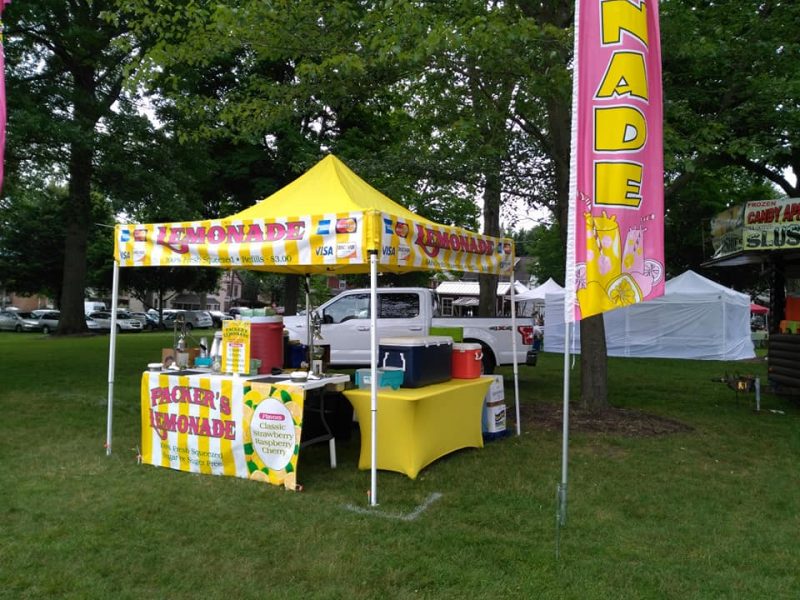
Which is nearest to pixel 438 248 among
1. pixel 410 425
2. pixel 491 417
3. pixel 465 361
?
pixel 465 361

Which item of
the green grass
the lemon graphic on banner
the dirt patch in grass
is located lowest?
the green grass

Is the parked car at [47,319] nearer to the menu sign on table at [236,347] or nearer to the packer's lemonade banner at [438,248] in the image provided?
the menu sign on table at [236,347]

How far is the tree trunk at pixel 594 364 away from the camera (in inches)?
330

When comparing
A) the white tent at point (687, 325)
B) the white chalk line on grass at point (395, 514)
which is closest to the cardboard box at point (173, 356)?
the white chalk line on grass at point (395, 514)

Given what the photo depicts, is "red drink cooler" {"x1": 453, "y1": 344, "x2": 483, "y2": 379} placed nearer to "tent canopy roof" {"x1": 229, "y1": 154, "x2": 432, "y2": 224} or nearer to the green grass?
the green grass

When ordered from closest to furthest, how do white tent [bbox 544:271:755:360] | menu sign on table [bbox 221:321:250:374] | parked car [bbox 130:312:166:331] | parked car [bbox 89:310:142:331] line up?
Answer: menu sign on table [bbox 221:321:250:374]
white tent [bbox 544:271:755:360]
parked car [bbox 89:310:142:331]
parked car [bbox 130:312:166:331]

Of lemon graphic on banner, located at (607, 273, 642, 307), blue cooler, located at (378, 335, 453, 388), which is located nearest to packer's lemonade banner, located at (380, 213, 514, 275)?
blue cooler, located at (378, 335, 453, 388)

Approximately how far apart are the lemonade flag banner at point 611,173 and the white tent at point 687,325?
13802 mm

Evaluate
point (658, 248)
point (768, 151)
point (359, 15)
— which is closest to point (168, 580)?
point (658, 248)

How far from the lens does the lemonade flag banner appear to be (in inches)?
160

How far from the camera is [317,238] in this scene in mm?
5004

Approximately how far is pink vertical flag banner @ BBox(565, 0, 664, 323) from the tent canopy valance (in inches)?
59.7

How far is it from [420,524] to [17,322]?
3688cm

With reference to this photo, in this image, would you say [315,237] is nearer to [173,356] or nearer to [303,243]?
[303,243]
